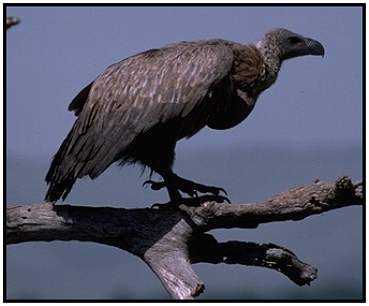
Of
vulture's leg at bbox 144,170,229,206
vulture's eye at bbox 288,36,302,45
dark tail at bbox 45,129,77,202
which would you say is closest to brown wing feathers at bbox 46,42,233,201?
dark tail at bbox 45,129,77,202

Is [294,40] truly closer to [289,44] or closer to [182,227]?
[289,44]

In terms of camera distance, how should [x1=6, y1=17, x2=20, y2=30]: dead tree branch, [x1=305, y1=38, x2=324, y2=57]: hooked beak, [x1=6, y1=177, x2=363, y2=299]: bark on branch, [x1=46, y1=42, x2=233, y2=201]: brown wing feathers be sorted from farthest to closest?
[x1=305, y1=38, x2=324, y2=57]: hooked beak
[x1=46, y1=42, x2=233, y2=201]: brown wing feathers
[x1=6, y1=177, x2=363, y2=299]: bark on branch
[x1=6, y1=17, x2=20, y2=30]: dead tree branch

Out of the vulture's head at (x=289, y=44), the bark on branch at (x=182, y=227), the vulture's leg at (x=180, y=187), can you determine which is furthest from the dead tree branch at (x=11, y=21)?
the vulture's head at (x=289, y=44)

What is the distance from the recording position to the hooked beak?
9289 millimetres

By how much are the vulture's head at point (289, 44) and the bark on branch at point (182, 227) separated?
214cm

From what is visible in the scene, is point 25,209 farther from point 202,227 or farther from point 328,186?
point 328,186

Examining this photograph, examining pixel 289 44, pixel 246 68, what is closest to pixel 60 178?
pixel 246 68

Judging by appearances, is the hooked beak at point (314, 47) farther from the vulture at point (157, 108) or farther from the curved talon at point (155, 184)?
the curved talon at point (155, 184)

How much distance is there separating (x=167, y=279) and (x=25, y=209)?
1.27 m

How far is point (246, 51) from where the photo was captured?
868cm

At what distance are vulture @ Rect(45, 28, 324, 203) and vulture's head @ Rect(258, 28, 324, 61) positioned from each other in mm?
553

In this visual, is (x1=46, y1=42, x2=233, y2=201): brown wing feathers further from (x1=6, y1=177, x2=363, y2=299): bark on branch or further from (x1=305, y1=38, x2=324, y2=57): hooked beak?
(x1=305, y1=38, x2=324, y2=57): hooked beak

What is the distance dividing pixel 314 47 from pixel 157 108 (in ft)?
7.15

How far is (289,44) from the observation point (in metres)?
9.38
